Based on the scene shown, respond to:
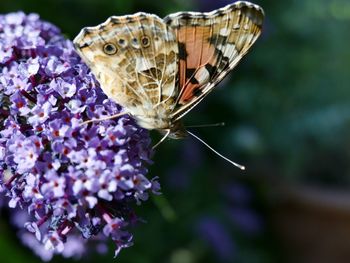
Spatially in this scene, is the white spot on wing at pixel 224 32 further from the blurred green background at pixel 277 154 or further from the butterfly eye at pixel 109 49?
the blurred green background at pixel 277 154

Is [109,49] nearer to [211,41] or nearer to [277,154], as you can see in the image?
[211,41]

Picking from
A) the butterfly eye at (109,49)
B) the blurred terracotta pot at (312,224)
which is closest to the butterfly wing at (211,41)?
the butterfly eye at (109,49)

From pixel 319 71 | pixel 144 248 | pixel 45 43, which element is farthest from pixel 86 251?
pixel 319 71

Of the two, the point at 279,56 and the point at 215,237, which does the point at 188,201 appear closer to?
the point at 215,237

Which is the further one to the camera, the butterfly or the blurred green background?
the blurred green background

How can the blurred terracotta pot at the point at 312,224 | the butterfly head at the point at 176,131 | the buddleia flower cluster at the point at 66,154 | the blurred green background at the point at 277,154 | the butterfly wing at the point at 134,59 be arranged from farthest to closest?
the blurred terracotta pot at the point at 312,224, the blurred green background at the point at 277,154, the butterfly head at the point at 176,131, the butterfly wing at the point at 134,59, the buddleia flower cluster at the point at 66,154

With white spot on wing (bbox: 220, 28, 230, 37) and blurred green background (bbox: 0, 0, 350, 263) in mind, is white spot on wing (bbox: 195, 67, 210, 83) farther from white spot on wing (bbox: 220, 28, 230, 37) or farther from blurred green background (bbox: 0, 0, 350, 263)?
blurred green background (bbox: 0, 0, 350, 263)

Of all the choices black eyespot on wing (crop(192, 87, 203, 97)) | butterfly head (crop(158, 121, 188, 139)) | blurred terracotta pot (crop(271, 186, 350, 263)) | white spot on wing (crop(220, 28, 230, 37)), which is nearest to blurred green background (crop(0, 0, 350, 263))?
blurred terracotta pot (crop(271, 186, 350, 263))
